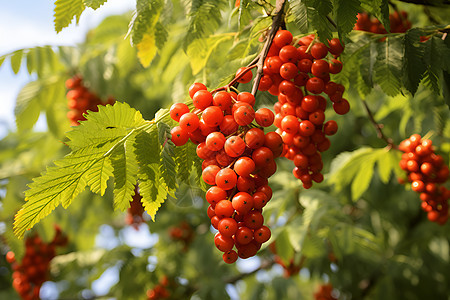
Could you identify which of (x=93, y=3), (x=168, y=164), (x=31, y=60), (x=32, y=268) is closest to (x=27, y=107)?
(x=31, y=60)

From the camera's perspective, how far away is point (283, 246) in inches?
92.4

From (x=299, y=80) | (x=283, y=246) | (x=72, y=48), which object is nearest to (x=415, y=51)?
(x=299, y=80)

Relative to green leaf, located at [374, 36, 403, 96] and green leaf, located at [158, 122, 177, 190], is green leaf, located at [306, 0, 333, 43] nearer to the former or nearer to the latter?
green leaf, located at [374, 36, 403, 96]

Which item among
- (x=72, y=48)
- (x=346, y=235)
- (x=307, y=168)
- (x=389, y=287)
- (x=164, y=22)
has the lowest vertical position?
(x=389, y=287)

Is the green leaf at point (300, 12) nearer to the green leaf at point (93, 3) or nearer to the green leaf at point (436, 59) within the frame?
the green leaf at point (436, 59)

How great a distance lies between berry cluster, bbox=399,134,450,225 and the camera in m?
1.73

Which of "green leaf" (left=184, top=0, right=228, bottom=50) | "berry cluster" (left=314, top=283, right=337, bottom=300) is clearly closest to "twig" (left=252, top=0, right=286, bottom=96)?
"green leaf" (left=184, top=0, right=228, bottom=50)

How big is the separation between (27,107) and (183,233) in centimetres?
228

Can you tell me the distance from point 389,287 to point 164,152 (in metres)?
2.98

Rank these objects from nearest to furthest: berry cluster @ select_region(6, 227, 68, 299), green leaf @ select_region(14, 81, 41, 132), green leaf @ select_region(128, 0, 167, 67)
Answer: green leaf @ select_region(128, 0, 167, 67), green leaf @ select_region(14, 81, 41, 132), berry cluster @ select_region(6, 227, 68, 299)

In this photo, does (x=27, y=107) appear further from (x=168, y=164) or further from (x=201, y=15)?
(x=168, y=164)

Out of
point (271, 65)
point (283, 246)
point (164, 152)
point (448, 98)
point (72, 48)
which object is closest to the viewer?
point (164, 152)

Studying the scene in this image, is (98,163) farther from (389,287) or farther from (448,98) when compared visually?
(389,287)

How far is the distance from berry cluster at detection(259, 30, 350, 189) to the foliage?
0.26 feet
